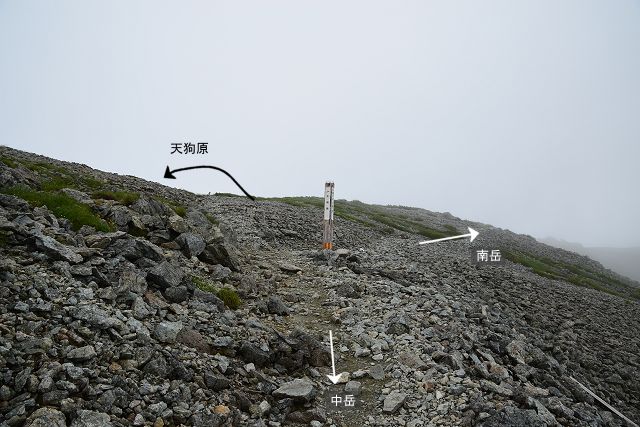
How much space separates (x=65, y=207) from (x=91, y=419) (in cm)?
1097

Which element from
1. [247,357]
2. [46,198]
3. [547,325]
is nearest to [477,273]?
[547,325]

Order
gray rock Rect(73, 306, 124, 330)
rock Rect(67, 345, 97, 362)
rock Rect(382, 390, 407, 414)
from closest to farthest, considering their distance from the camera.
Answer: rock Rect(67, 345, 97, 362)
gray rock Rect(73, 306, 124, 330)
rock Rect(382, 390, 407, 414)

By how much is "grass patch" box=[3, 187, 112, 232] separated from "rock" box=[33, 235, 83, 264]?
9.37 feet

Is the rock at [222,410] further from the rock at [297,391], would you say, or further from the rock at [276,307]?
the rock at [276,307]

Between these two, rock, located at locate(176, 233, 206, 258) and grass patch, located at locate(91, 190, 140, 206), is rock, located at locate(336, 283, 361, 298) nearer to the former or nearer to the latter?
rock, located at locate(176, 233, 206, 258)

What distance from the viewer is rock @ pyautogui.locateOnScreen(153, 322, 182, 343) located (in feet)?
32.1

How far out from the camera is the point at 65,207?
14914 mm

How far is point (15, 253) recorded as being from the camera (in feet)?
34.8

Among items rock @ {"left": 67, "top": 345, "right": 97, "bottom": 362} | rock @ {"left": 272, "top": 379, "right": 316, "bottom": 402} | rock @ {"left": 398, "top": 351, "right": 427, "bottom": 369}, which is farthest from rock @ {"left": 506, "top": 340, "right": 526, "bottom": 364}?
rock @ {"left": 67, "top": 345, "right": 97, "bottom": 362}

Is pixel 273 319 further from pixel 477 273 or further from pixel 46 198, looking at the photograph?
pixel 477 273

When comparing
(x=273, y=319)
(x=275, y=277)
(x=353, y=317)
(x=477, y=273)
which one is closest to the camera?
(x=273, y=319)

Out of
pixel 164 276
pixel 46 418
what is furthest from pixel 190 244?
pixel 46 418

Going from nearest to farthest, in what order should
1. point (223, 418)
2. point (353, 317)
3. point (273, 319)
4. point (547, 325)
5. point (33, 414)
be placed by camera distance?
point (33, 414), point (223, 418), point (273, 319), point (353, 317), point (547, 325)

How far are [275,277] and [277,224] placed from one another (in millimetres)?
14423
